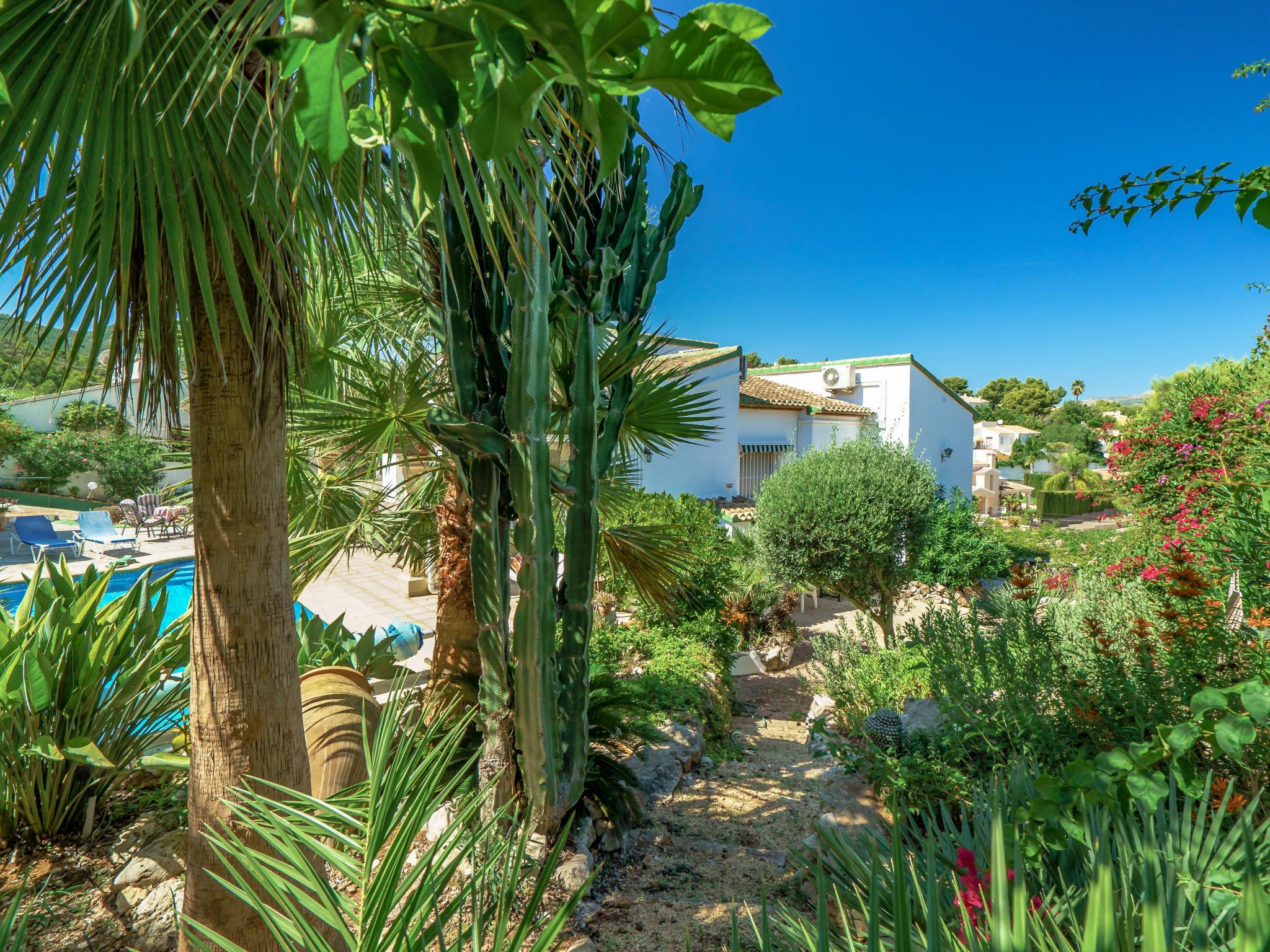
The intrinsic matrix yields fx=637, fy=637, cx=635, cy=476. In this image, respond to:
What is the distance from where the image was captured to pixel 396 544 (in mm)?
5223

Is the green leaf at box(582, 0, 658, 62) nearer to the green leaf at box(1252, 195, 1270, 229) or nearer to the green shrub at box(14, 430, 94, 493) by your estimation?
the green leaf at box(1252, 195, 1270, 229)

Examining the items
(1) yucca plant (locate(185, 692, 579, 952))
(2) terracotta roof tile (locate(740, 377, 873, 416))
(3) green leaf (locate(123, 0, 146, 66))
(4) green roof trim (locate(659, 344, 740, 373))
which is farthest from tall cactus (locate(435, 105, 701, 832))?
(2) terracotta roof tile (locate(740, 377, 873, 416))

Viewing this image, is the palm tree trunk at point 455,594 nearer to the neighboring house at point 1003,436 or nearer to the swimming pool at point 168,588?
the swimming pool at point 168,588

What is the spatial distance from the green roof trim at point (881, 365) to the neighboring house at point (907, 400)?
2cm

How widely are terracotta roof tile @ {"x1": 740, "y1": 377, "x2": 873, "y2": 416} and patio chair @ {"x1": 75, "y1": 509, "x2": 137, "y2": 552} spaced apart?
1700cm

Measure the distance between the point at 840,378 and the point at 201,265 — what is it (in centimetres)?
2366

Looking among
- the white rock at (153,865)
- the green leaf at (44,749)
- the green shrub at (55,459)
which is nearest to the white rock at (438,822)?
the white rock at (153,865)

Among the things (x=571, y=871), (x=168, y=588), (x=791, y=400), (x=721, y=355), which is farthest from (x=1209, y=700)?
(x=791, y=400)

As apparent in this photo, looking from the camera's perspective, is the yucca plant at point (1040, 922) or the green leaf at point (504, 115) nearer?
the green leaf at point (504, 115)

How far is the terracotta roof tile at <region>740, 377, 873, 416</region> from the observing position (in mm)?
20450

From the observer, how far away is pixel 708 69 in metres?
0.52

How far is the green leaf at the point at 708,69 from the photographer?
516 millimetres

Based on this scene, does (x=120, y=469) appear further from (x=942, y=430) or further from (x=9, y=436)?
(x=942, y=430)

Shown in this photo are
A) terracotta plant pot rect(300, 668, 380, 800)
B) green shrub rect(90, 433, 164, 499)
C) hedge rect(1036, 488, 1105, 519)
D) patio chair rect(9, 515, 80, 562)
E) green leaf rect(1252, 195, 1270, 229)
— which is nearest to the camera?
green leaf rect(1252, 195, 1270, 229)
